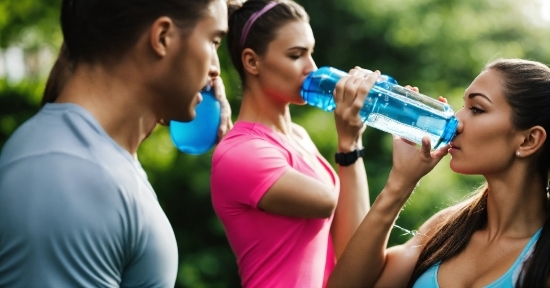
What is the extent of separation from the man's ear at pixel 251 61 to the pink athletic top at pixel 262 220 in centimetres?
22

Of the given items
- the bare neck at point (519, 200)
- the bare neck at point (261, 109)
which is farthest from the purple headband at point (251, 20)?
the bare neck at point (519, 200)

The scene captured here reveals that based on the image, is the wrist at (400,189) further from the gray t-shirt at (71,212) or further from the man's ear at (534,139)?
the gray t-shirt at (71,212)

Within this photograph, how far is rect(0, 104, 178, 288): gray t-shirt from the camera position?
5.59 ft

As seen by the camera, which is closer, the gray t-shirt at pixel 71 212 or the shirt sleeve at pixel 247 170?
the gray t-shirt at pixel 71 212

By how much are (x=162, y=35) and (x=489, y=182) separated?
130 cm

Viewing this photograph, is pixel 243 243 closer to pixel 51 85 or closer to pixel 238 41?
pixel 238 41

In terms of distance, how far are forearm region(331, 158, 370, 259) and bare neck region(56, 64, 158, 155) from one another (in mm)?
1074

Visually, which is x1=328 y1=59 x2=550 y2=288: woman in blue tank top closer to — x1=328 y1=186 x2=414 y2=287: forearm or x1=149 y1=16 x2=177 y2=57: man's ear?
x1=328 y1=186 x2=414 y2=287: forearm

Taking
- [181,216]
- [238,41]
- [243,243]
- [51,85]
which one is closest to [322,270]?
[243,243]

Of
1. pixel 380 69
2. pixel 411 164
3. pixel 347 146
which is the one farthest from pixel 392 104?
pixel 380 69

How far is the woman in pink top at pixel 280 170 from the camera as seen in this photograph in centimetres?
254

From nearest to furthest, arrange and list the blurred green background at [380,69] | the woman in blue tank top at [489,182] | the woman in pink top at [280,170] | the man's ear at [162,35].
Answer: the man's ear at [162,35], the woman in blue tank top at [489,182], the woman in pink top at [280,170], the blurred green background at [380,69]

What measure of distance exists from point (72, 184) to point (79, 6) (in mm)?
475

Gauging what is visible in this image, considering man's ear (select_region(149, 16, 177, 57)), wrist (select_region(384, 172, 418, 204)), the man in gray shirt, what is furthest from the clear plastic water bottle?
man's ear (select_region(149, 16, 177, 57))
